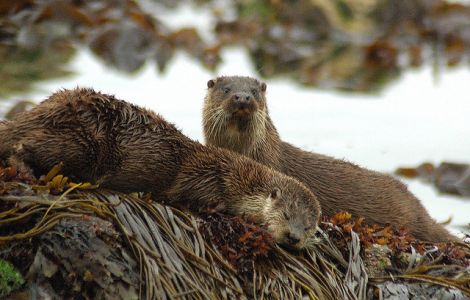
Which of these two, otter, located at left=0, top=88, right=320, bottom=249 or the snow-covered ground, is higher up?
the snow-covered ground

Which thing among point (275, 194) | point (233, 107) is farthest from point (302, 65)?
point (275, 194)

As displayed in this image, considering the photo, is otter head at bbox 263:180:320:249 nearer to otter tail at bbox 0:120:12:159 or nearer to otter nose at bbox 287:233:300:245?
otter nose at bbox 287:233:300:245

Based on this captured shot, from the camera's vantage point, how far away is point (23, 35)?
1549 centimetres

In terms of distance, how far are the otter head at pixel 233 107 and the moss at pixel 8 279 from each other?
2579 millimetres

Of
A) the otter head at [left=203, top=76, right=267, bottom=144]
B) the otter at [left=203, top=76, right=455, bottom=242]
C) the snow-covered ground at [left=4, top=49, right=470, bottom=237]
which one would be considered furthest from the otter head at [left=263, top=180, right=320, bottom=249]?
the snow-covered ground at [left=4, top=49, right=470, bottom=237]

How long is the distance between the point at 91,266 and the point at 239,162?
1.47m

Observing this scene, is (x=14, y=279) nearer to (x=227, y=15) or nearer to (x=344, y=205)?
(x=344, y=205)

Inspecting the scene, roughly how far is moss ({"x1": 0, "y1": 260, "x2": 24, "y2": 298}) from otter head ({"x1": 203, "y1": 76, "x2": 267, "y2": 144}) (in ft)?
8.46

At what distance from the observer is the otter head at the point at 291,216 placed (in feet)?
18.1

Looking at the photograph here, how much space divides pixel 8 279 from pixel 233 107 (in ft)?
8.73

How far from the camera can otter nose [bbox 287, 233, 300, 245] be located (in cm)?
548

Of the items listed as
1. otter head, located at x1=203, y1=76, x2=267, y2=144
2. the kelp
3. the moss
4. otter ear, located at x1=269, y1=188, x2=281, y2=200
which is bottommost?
the moss

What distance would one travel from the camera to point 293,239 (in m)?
5.48

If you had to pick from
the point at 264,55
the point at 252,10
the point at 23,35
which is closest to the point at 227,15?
the point at 252,10
